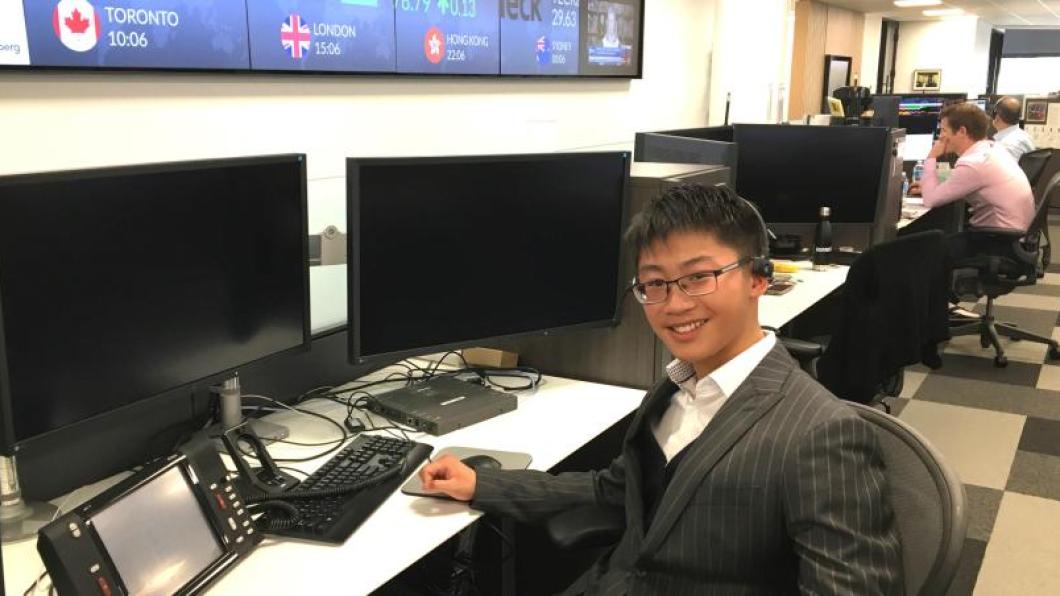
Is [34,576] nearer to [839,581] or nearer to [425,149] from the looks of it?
[839,581]

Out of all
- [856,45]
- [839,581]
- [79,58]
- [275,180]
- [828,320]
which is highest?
[856,45]

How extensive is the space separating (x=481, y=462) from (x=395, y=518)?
8.8 inches

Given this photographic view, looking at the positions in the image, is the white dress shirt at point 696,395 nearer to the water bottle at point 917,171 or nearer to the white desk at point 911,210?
the white desk at point 911,210

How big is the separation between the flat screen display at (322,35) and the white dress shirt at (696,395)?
191cm

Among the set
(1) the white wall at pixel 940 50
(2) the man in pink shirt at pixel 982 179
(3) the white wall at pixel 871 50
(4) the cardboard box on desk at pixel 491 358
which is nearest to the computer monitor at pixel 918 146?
(2) the man in pink shirt at pixel 982 179

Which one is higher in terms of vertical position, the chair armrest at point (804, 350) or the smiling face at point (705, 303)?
the smiling face at point (705, 303)

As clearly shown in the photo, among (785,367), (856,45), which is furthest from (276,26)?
(856,45)

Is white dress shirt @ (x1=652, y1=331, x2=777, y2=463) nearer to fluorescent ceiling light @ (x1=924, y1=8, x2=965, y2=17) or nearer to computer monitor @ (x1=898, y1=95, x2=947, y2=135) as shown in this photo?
computer monitor @ (x1=898, y1=95, x2=947, y2=135)

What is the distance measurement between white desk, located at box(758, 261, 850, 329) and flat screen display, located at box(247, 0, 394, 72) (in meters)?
1.62

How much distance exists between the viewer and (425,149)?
11.6ft

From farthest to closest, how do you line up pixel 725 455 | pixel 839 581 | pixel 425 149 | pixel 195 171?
1. pixel 425 149
2. pixel 195 171
3. pixel 725 455
4. pixel 839 581

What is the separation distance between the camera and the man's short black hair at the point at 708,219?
4.12 ft

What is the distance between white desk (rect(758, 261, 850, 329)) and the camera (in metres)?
2.72

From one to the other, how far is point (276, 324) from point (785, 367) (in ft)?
3.04
